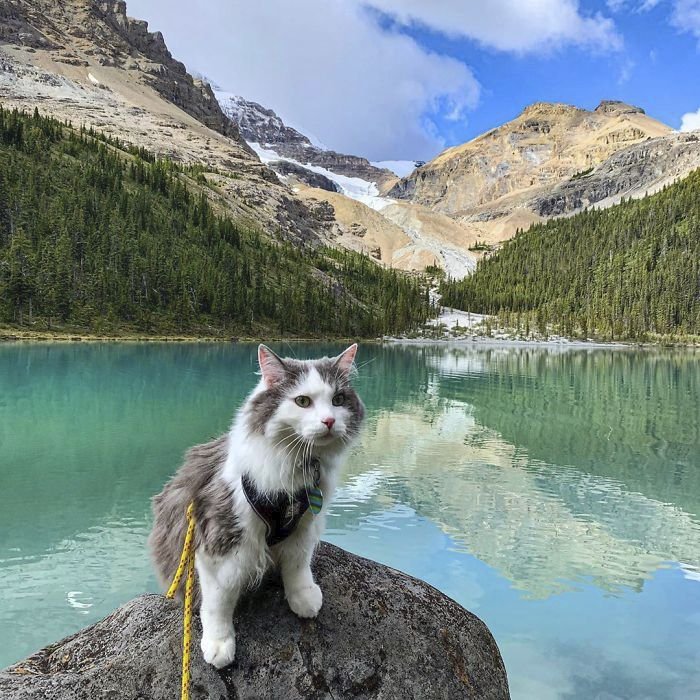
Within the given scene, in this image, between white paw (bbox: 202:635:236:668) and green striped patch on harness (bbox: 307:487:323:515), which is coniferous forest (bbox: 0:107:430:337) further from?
green striped patch on harness (bbox: 307:487:323:515)

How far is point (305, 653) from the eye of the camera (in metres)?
3.59

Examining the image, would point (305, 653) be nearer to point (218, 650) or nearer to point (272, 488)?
point (218, 650)

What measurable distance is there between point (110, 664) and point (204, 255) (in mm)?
128116

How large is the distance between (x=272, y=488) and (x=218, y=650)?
108 cm

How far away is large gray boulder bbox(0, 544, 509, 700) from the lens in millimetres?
3416

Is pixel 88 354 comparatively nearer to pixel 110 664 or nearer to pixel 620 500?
pixel 620 500

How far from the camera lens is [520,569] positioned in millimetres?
11922

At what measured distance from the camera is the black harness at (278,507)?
318 cm

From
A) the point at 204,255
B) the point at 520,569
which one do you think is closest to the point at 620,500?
the point at 520,569

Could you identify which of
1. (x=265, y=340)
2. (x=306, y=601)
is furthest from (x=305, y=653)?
(x=265, y=340)

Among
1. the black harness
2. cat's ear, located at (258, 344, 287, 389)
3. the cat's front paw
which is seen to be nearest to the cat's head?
cat's ear, located at (258, 344, 287, 389)

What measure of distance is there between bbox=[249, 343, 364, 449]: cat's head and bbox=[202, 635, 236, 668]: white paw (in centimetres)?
128

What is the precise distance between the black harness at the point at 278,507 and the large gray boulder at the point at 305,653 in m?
0.70

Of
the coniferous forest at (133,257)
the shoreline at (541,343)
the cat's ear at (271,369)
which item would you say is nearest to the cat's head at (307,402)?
the cat's ear at (271,369)
